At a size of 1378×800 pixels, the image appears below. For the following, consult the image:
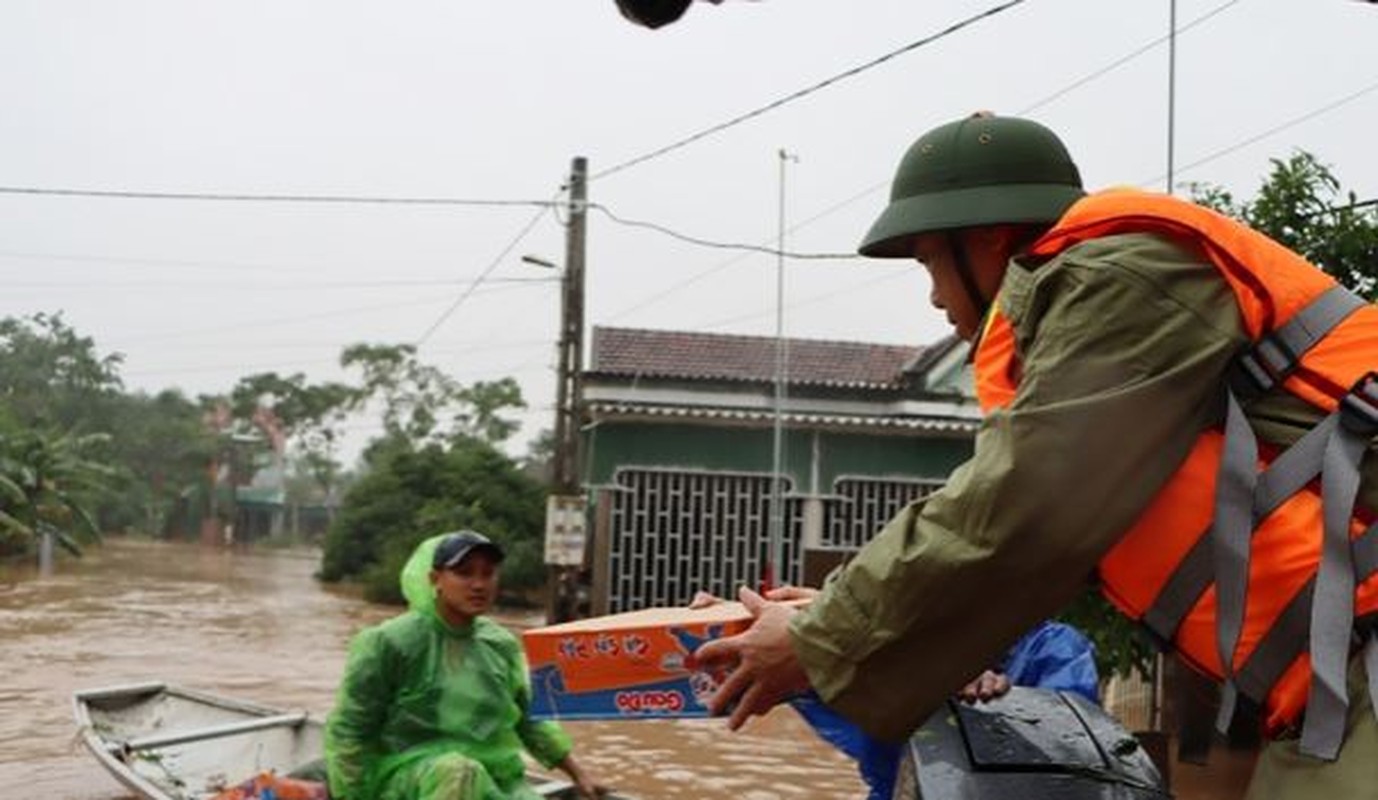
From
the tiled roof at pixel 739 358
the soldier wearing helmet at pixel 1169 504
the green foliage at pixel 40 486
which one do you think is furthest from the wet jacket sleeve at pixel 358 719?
the green foliage at pixel 40 486

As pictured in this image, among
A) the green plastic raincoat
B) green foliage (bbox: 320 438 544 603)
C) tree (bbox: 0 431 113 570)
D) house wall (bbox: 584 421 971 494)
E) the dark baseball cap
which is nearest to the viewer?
the green plastic raincoat

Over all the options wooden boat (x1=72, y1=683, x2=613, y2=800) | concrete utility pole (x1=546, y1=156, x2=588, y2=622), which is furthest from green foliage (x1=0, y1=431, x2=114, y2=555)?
wooden boat (x1=72, y1=683, x2=613, y2=800)

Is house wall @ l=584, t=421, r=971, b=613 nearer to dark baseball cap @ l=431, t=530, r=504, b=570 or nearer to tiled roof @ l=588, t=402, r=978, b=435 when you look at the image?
tiled roof @ l=588, t=402, r=978, b=435

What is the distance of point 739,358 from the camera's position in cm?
1794

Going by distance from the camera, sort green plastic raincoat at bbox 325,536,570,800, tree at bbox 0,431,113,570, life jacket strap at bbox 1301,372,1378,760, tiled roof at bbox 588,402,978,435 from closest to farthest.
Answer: life jacket strap at bbox 1301,372,1378,760 < green plastic raincoat at bbox 325,536,570,800 < tiled roof at bbox 588,402,978,435 < tree at bbox 0,431,113,570

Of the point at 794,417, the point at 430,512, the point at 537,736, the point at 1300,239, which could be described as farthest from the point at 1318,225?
the point at 430,512

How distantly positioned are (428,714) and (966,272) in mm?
3346

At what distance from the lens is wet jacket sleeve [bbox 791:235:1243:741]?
4.10 ft

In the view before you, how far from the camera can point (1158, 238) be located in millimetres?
1323

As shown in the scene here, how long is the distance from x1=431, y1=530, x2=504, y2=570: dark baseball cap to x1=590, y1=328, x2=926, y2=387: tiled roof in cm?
1173

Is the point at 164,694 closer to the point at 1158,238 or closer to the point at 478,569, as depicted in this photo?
the point at 478,569

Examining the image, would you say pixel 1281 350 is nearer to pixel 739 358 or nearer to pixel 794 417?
pixel 794 417

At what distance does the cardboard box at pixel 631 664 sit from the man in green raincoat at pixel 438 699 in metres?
2.57

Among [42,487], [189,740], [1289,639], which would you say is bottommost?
[189,740]
